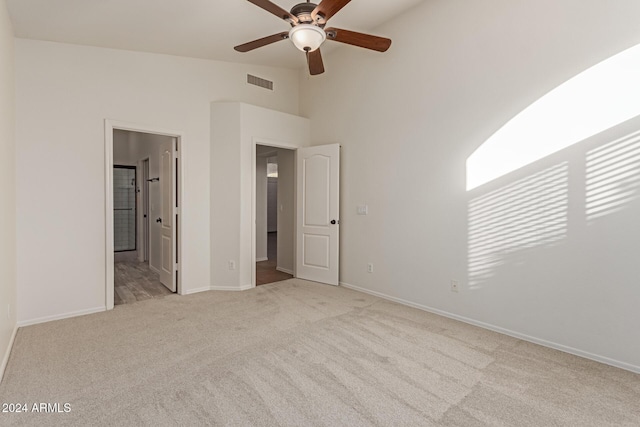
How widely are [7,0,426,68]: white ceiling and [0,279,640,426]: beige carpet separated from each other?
2830 mm

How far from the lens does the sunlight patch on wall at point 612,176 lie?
7.64 feet

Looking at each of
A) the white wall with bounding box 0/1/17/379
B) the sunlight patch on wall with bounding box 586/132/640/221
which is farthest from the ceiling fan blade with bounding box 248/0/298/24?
the sunlight patch on wall with bounding box 586/132/640/221

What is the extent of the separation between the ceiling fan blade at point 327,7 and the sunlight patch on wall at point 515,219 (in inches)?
83.3

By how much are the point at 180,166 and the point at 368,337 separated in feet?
10.1

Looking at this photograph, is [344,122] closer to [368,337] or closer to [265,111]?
[265,111]

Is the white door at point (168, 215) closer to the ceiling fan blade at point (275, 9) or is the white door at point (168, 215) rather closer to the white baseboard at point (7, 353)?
the white baseboard at point (7, 353)

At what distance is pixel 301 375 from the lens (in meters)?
2.23

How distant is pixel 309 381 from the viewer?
2.15 metres

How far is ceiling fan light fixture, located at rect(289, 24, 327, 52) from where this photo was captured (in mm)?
2383

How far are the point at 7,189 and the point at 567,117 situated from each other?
15.2ft

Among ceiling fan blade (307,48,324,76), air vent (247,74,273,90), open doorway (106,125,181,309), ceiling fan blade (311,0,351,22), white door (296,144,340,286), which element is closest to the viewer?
ceiling fan blade (311,0,351,22)

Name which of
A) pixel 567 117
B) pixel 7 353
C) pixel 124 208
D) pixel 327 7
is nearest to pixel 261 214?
pixel 124 208

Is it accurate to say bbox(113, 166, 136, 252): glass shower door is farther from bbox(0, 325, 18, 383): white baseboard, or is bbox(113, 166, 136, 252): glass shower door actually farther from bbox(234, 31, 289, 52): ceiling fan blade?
bbox(234, 31, 289, 52): ceiling fan blade

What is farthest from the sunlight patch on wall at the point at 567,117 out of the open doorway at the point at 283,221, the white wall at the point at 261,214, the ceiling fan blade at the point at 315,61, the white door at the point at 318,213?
the white wall at the point at 261,214
